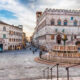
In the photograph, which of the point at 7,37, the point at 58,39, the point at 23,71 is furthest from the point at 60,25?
the point at 23,71

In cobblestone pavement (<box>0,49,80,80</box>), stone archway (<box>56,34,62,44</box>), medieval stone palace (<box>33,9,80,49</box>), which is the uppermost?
medieval stone palace (<box>33,9,80,49</box>)

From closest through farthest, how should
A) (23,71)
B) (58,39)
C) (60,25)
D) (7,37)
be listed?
1. (23,71)
2. (58,39)
3. (60,25)
4. (7,37)

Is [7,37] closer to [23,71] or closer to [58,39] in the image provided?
[58,39]

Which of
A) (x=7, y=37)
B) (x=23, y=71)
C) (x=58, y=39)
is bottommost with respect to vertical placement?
(x=23, y=71)

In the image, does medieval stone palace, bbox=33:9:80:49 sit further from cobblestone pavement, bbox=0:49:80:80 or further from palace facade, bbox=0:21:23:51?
cobblestone pavement, bbox=0:49:80:80

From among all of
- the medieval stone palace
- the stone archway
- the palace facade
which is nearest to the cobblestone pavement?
the stone archway

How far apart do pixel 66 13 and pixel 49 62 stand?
26319mm

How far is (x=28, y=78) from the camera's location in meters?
12.4

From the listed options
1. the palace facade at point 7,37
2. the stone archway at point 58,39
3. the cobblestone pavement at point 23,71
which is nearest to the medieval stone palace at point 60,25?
the stone archway at point 58,39

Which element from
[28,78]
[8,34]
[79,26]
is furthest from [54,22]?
[28,78]

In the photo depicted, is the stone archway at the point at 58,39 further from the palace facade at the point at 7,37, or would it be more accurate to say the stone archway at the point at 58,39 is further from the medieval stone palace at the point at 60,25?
the palace facade at the point at 7,37

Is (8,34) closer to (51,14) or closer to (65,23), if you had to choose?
(51,14)

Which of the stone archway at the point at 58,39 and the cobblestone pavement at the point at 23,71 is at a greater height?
the stone archway at the point at 58,39

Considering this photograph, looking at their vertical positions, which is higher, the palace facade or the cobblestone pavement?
the palace facade
